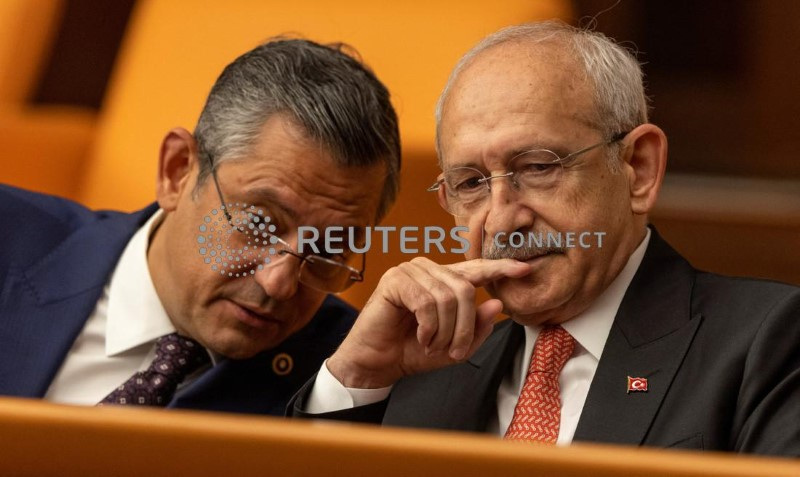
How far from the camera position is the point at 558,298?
142cm

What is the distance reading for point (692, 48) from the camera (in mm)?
2779

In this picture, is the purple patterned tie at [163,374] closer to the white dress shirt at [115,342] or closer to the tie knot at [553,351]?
the white dress shirt at [115,342]

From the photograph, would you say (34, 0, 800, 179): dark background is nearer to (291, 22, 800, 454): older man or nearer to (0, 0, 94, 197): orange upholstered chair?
(0, 0, 94, 197): orange upholstered chair

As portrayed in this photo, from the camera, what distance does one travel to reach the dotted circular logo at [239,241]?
1.78 meters

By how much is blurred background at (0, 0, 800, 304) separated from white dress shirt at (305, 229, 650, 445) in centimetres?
64

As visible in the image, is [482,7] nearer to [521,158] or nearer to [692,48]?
[692,48]

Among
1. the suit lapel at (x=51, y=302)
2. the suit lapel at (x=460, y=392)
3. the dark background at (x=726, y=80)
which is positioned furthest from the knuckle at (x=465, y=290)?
the dark background at (x=726, y=80)

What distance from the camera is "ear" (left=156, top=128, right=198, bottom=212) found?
1951mm

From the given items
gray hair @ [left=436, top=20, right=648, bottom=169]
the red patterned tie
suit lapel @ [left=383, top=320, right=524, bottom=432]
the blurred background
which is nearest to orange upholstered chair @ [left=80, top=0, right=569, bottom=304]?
the blurred background

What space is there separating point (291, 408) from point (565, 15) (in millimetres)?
1191

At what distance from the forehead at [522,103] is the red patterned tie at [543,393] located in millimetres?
269

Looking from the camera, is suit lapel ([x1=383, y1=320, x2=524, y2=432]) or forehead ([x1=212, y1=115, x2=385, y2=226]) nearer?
suit lapel ([x1=383, y1=320, x2=524, y2=432])

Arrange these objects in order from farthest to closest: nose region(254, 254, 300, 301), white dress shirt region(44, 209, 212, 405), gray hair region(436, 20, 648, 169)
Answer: white dress shirt region(44, 209, 212, 405) < nose region(254, 254, 300, 301) < gray hair region(436, 20, 648, 169)

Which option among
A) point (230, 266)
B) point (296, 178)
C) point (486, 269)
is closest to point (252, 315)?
point (230, 266)
